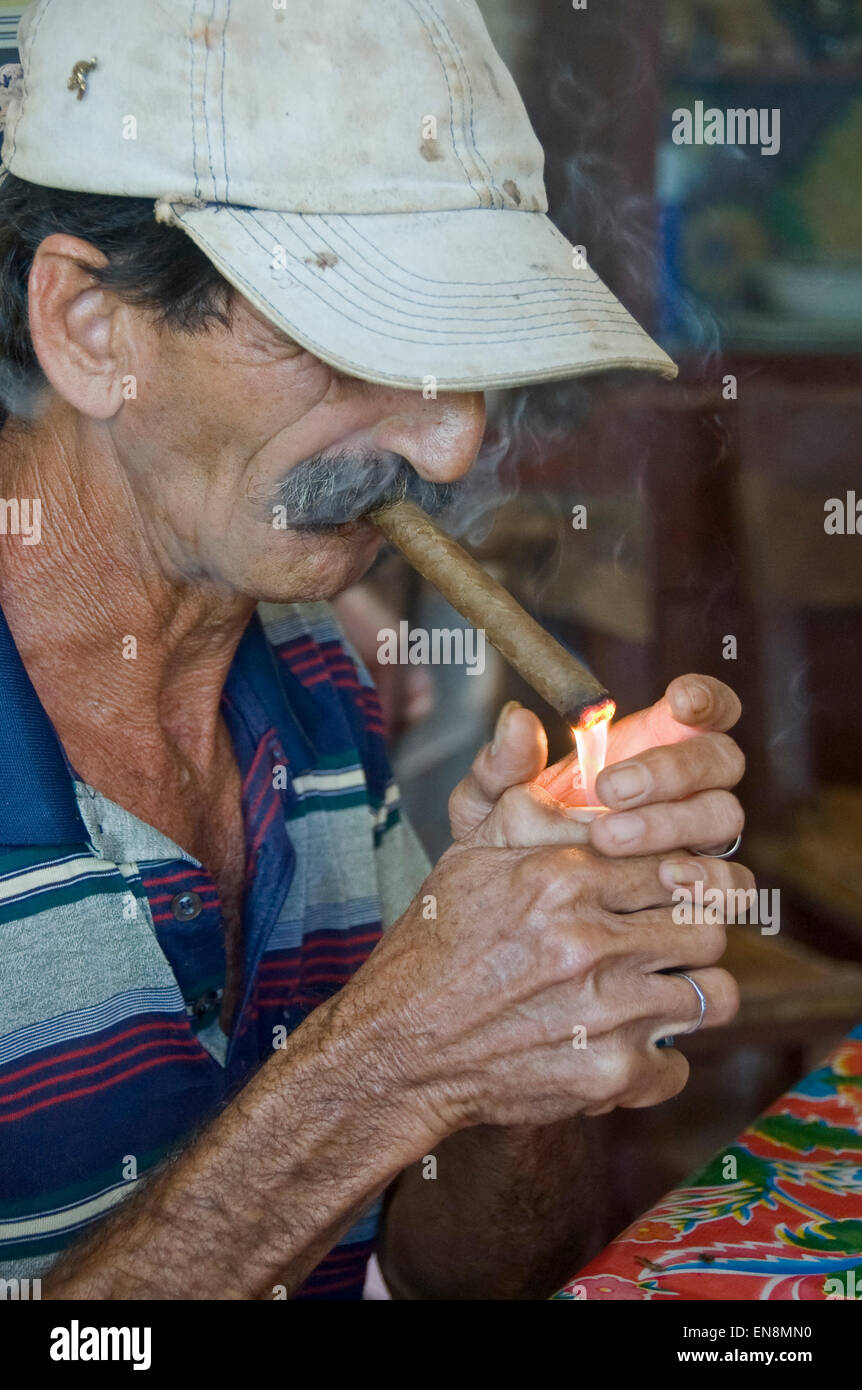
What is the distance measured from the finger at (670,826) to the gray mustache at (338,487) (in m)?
0.50

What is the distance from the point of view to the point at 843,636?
3.65m

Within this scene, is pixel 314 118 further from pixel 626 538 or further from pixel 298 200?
pixel 626 538

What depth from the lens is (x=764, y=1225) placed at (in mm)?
1341

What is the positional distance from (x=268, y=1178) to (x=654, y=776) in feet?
1.93

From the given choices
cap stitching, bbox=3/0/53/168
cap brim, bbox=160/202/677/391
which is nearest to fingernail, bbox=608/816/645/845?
cap brim, bbox=160/202/677/391

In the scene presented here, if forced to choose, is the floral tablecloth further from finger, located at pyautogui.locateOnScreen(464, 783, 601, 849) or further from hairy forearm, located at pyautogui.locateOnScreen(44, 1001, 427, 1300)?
finger, located at pyautogui.locateOnScreen(464, 783, 601, 849)

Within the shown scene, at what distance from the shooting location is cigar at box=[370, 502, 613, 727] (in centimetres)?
127

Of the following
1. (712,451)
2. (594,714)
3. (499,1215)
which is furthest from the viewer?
(712,451)

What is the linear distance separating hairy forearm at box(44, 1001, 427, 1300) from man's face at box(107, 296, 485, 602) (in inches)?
22.2

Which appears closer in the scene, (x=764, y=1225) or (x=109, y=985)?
(x=764, y=1225)

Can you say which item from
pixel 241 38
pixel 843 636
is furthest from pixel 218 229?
pixel 843 636

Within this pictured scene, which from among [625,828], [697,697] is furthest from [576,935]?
[697,697]

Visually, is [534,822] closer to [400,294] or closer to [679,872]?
[679,872]

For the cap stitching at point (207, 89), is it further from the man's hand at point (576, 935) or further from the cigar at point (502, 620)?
the man's hand at point (576, 935)
